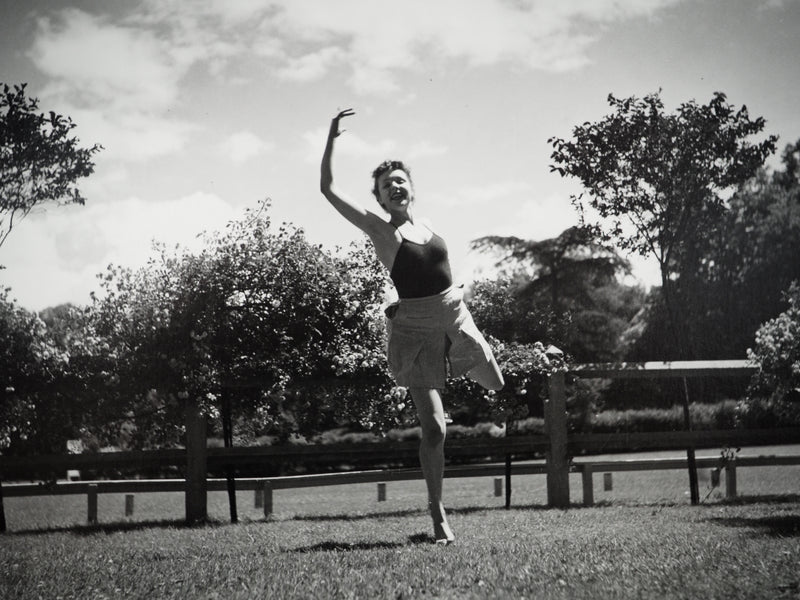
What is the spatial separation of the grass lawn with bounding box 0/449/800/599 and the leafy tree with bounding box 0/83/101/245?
3.17 metres

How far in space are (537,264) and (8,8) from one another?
990 inches

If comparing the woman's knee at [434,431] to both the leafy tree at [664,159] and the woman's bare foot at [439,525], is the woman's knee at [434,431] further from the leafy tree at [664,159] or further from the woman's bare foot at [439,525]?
the leafy tree at [664,159]

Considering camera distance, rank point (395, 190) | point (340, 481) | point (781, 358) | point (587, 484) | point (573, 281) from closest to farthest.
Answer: point (395, 190) → point (781, 358) → point (587, 484) → point (340, 481) → point (573, 281)

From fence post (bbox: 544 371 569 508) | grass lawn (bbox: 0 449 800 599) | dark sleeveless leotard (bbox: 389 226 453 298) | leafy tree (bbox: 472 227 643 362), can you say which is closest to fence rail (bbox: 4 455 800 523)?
fence post (bbox: 544 371 569 508)

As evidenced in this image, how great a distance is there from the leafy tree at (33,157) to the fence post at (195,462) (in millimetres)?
2480

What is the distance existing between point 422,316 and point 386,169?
3.16 ft

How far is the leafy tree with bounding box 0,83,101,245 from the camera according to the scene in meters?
6.86

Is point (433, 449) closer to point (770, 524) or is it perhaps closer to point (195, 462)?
point (770, 524)

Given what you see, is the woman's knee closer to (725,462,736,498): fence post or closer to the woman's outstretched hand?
the woman's outstretched hand

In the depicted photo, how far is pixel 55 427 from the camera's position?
699 centimetres

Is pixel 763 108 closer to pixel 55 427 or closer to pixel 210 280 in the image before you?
pixel 210 280

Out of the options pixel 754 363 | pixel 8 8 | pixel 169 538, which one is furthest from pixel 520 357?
pixel 8 8

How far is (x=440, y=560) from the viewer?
338cm

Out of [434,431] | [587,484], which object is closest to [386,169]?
[434,431]
